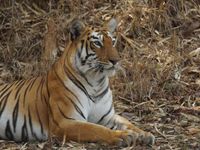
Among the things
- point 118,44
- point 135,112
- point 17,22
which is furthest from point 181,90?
point 17,22

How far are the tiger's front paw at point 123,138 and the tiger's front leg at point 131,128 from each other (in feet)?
0.12

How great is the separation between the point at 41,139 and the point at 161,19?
294 cm

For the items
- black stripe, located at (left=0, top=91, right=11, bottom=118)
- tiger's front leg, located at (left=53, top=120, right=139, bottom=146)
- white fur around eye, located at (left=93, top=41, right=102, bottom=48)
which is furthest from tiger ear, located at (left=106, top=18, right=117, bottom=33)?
black stripe, located at (left=0, top=91, right=11, bottom=118)

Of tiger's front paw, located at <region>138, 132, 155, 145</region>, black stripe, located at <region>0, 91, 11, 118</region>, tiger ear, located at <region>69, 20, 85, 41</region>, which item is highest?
tiger ear, located at <region>69, 20, 85, 41</region>

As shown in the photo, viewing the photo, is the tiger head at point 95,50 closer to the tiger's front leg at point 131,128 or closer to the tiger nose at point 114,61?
the tiger nose at point 114,61

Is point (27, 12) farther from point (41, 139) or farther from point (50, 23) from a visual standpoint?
point (41, 139)

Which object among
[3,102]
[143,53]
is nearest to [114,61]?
[3,102]

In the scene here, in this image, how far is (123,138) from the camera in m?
4.41

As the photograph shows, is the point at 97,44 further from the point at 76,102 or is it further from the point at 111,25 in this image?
the point at 76,102

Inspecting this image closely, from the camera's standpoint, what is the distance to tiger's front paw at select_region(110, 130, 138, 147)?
4391 mm

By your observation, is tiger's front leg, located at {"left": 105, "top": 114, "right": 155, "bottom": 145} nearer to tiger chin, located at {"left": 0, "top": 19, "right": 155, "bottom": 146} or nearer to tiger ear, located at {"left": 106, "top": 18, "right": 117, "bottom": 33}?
tiger chin, located at {"left": 0, "top": 19, "right": 155, "bottom": 146}

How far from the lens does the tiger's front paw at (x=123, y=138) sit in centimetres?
439

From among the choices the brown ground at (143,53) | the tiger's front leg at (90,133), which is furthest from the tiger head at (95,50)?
the brown ground at (143,53)

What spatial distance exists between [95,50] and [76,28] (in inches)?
9.3
